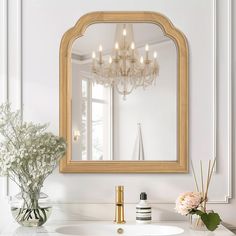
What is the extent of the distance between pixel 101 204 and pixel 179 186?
40 centimetres

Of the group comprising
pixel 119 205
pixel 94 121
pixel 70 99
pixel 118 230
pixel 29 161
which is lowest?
pixel 118 230

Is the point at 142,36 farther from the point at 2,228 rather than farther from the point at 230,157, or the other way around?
the point at 2,228

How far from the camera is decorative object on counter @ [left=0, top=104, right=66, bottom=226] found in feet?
8.84

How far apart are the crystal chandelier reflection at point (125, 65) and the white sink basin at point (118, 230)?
2.14 feet

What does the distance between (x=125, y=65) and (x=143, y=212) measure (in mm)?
726

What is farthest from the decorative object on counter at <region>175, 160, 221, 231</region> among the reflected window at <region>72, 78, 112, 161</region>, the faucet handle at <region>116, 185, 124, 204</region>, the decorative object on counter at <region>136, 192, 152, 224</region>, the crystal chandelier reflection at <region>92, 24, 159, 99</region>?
the crystal chandelier reflection at <region>92, 24, 159, 99</region>

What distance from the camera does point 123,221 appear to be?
2855 mm

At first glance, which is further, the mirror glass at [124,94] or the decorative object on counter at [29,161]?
the mirror glass at [124,94]

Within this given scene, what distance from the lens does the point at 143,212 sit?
9.31 feet

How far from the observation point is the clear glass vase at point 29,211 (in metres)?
2.71

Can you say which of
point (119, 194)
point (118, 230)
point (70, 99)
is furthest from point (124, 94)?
point (118, 230)

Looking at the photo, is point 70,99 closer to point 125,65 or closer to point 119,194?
point 125,65

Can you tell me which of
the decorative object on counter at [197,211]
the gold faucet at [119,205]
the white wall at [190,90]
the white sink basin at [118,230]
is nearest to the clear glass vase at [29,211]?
the white sink basin at [118,230]

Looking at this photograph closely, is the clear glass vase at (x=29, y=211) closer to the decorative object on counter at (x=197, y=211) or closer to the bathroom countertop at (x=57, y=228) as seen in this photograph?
the bathroom countertop at (x=57, y=228)
